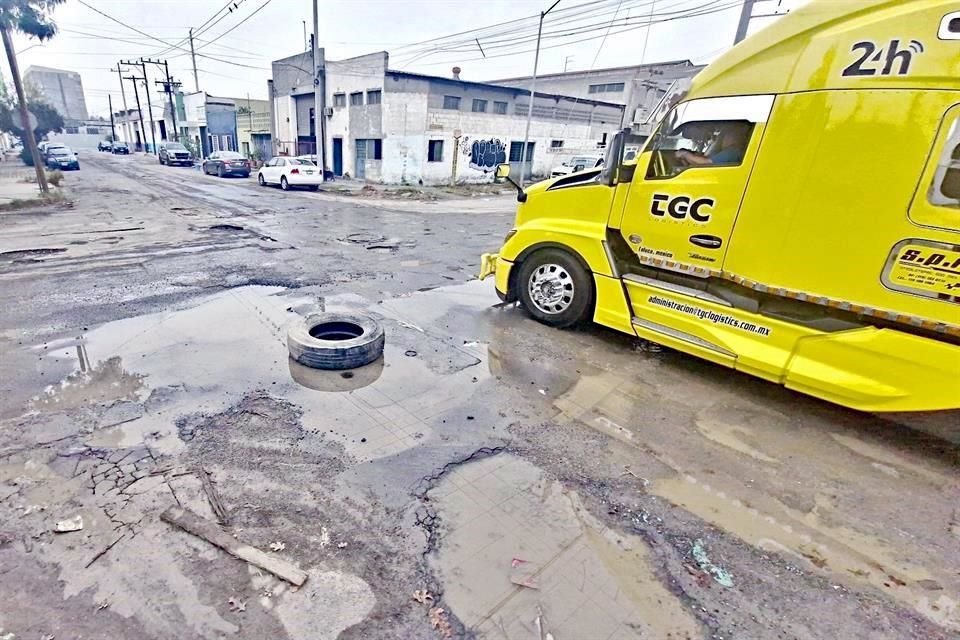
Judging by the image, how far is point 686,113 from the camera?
4344mm

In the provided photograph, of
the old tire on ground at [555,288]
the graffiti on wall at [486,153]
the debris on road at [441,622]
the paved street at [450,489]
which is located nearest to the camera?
the debris on road at [441,622]

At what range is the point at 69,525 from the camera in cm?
253

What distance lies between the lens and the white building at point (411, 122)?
23.1m

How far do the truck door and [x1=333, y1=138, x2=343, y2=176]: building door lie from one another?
25303 millimetres

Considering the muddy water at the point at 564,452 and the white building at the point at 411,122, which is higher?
the white building at the point at 411,122

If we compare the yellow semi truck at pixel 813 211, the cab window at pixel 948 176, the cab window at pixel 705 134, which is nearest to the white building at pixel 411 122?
the yellow semi truck at pixel 813 211

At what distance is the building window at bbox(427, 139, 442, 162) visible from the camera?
24.5m

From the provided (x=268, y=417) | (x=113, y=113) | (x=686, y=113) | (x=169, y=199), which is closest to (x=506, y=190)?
(x=169, y=199)

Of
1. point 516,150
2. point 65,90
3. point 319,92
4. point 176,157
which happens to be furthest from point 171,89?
point 65,90

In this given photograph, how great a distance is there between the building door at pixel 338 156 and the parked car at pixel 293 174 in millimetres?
5782

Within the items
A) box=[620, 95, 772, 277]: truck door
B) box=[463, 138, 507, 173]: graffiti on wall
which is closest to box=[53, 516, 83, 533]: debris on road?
box=[620, 95, 772, 277]: truck door

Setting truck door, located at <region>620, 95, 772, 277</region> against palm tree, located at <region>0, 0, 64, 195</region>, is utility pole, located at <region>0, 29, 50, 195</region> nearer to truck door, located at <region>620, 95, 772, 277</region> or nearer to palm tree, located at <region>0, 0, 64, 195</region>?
palm tree, located at <region>0, 0, 64, 195</region>

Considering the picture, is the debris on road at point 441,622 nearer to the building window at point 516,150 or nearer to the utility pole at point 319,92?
the utility pole at point 319,92

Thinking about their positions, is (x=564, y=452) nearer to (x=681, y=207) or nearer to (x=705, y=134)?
(x=681, y=207)
